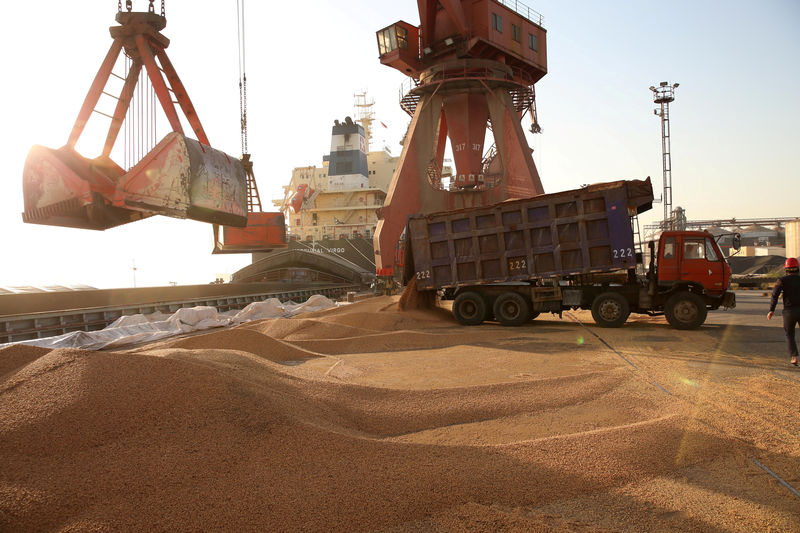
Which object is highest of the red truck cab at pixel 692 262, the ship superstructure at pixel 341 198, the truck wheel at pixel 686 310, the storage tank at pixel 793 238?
the ship superstructure at pixel 341 198

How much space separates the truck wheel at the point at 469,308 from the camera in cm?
1305

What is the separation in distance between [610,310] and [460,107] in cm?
1532

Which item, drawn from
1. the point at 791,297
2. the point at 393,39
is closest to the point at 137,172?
the point at 791,297

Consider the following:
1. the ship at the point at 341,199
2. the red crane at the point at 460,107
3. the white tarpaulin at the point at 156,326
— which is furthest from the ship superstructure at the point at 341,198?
the white tarpaulin at the point at 156,326

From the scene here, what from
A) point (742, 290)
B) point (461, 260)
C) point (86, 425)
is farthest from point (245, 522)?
point (742, 290)

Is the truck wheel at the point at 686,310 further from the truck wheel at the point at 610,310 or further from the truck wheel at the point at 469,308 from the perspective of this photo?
the truck wheel at the point at 469,308

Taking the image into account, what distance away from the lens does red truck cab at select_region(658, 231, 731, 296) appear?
36.8ft

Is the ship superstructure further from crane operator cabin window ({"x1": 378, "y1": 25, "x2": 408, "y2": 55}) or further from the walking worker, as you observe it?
the walking worker

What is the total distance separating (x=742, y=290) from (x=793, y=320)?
2174cm

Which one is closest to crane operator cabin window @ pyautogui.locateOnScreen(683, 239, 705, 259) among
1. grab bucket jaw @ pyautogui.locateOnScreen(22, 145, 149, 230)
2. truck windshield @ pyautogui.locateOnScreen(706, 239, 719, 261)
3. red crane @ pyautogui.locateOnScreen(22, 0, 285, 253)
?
truck windshield @ pyautogui.locateOnScreen(706, 239, 719, 261)

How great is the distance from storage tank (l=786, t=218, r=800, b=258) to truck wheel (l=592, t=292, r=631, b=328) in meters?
29.7

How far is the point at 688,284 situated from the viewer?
1141cm

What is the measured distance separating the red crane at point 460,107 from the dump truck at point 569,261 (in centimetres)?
904

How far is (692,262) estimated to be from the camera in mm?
11359
